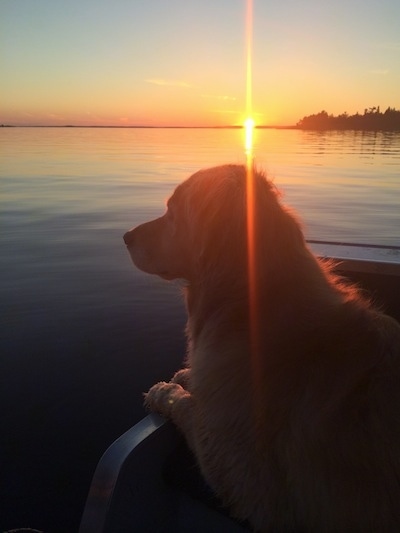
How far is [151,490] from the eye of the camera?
2811mm

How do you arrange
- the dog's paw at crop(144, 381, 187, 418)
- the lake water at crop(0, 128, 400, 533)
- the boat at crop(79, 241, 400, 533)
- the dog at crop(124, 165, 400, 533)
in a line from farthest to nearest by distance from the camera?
the lake water at crop(0, 128, 400, 533), the dog's paw at crop(144, 381, 187, 418), the boat at crop(79, 241, 400, 533), the dog at crop(124, 165, 400, 533)

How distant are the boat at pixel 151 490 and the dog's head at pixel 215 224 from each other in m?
0.98

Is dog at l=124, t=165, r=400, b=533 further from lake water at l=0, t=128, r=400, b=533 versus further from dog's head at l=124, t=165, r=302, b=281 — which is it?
lake water at l=0, t=128, r=400, b=533

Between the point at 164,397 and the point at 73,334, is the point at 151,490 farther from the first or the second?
the point at 73,334

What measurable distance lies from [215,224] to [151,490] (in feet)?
5.13

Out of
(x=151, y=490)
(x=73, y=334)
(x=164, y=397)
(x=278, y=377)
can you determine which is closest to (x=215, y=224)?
(x=278, y=377)

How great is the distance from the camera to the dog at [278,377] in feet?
6.61

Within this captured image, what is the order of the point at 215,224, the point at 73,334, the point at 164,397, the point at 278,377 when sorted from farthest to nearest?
the point at 73,334, the point at 164,397, the point at 215,224, the point at 278,377

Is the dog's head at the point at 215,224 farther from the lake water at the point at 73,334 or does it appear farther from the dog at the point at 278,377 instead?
the lake water at the point at 73,334

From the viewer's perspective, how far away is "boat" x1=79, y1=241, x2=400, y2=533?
243 cm

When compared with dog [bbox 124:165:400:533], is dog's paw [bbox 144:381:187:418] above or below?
below

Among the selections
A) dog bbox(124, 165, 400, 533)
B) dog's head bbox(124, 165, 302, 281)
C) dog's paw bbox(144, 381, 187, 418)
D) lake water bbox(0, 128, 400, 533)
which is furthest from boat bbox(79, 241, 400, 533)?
lake water bbox(0, 128, 400, 533)

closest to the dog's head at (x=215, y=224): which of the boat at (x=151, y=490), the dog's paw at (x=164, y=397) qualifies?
the dog's paw at (x=164, y=397)

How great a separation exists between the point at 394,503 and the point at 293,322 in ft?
2.77
